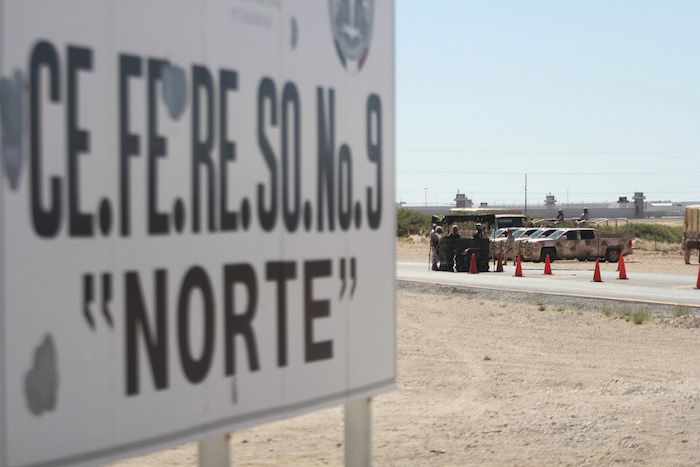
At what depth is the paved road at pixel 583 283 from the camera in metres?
18.6

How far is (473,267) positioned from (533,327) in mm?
12687

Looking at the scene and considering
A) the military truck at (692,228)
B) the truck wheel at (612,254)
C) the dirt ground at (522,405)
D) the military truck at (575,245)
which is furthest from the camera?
the truck wheel at (612,254)

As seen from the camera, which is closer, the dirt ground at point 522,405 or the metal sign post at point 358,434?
the metal sign post at point 358,434

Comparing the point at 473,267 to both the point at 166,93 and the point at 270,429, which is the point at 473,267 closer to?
the point at 270,429

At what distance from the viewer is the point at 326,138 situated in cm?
338

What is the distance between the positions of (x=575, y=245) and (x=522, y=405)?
24.5 metres

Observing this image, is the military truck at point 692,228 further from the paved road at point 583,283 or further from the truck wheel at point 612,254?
the paved road at point 583,283

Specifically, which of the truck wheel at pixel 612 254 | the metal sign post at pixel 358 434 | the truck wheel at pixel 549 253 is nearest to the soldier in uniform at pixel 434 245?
the truck wheel at pixel 549 253

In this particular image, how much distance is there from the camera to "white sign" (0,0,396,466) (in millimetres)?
2371

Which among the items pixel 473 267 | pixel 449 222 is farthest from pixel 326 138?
pixel 449 222

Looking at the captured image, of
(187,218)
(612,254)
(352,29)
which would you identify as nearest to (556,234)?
(612,254)

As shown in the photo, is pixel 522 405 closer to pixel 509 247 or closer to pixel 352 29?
pixel 352 29

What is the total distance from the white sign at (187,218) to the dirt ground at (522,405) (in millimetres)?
2839

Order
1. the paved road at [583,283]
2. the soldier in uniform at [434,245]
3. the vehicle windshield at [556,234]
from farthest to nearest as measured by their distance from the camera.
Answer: the vehicle windshield at [556,234]
the soldier in uniform at [434,245]
the paved road at [583,283]
